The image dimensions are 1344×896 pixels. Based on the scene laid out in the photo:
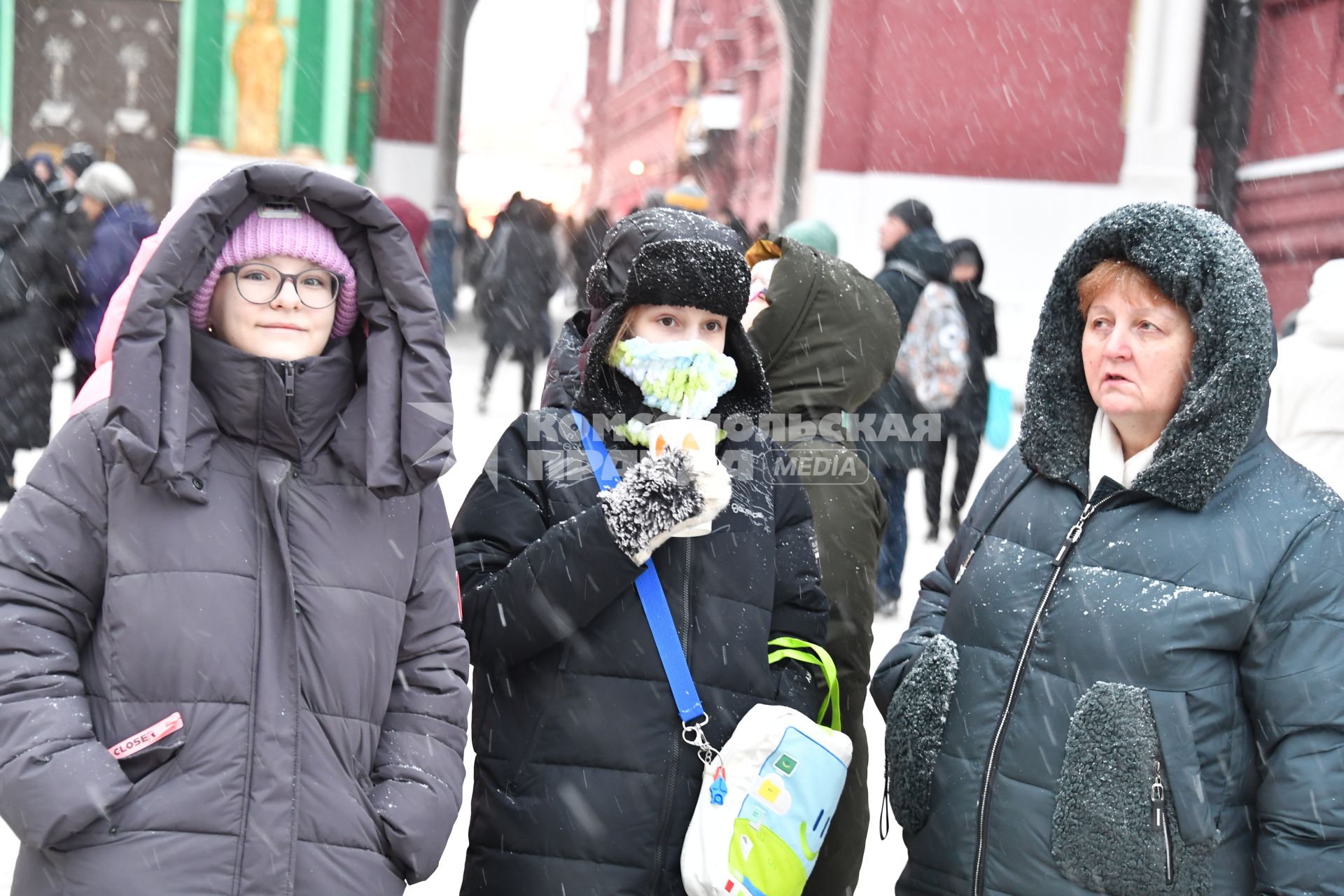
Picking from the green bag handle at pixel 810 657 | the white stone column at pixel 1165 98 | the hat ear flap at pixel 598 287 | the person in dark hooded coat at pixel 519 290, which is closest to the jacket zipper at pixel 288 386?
the hat ear flap at pixel 598 287

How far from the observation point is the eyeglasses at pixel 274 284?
2.38 meters

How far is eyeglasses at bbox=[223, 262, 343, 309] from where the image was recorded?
7.82ft

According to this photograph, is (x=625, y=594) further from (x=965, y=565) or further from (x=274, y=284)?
(x=274, y=284)

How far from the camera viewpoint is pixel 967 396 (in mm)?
9047

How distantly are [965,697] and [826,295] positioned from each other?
54.8 inches

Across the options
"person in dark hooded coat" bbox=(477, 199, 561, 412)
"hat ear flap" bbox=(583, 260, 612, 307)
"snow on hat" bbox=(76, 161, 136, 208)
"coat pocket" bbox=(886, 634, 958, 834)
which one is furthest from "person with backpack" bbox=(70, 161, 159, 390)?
"coat pocket" bbox=(886, 634, 958, 834)

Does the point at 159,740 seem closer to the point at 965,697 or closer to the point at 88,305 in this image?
the point at 965,697

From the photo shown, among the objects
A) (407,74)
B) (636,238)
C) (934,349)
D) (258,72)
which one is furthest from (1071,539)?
(407,74)

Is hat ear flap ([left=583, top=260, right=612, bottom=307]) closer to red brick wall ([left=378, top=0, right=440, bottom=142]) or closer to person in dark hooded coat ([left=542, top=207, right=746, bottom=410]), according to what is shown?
person in dark hooded coat ([left=542, top=207, right=746, bottom=410])

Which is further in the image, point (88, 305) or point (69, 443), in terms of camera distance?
point (88, 305)

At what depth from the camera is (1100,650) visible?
229 centimetres

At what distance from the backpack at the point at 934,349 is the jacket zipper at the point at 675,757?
5.53 meters

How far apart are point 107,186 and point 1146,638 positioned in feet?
24.6

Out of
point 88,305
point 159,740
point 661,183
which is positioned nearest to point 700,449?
point 159,740
